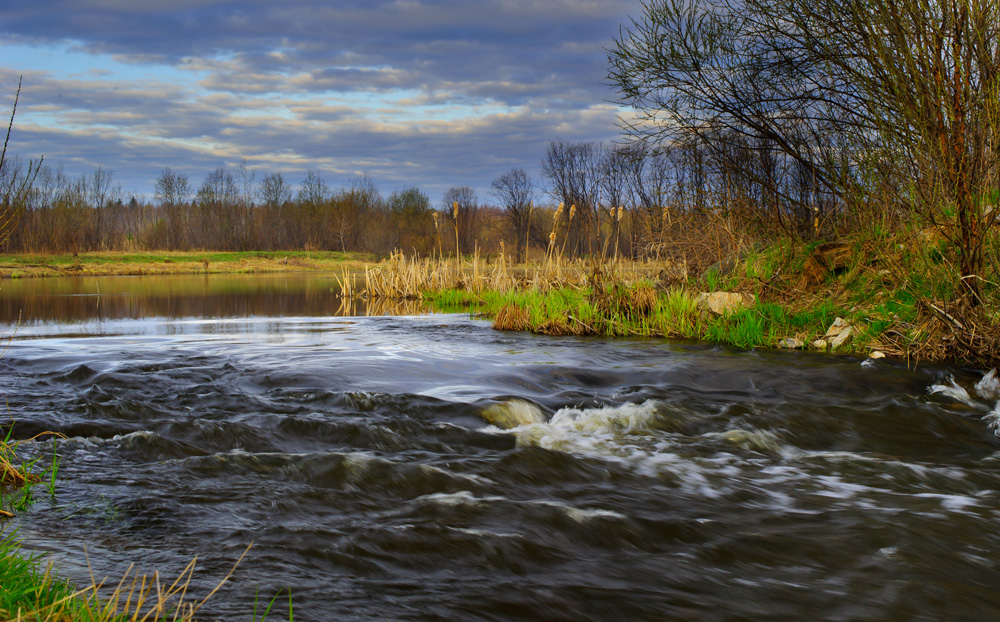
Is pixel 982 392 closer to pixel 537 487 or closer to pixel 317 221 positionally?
pixel 537 487

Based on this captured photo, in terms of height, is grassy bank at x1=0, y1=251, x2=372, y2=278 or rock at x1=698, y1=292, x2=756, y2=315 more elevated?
grassy bank at x1=0, y1=251, x2=372, y2=278

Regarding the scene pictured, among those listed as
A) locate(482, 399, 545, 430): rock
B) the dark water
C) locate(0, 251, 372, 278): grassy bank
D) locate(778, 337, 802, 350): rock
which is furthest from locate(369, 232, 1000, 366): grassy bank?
locate(0, 251, 372, 278): grassy bank

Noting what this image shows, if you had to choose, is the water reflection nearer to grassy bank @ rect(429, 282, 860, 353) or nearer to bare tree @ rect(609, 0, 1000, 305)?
grassy bank @ rect(429, 282, 860, 353)

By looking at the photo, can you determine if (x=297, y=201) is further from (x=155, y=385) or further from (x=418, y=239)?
(x=155, y=385)

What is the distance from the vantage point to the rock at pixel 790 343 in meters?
8.67

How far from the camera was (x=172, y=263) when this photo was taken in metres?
42.4

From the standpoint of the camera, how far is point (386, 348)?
9.20 metres

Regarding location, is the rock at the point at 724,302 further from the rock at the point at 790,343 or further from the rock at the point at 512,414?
the rock at the point at 512,414

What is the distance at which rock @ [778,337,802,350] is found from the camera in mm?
8672

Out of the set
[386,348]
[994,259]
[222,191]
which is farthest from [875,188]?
[222,191]

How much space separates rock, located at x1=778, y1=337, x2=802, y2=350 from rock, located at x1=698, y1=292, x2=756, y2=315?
94cm

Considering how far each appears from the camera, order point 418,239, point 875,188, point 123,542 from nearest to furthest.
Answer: point 123,542 < point 875,188 < point 418,239

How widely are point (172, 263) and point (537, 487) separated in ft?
146

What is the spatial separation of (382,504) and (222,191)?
217 feet
